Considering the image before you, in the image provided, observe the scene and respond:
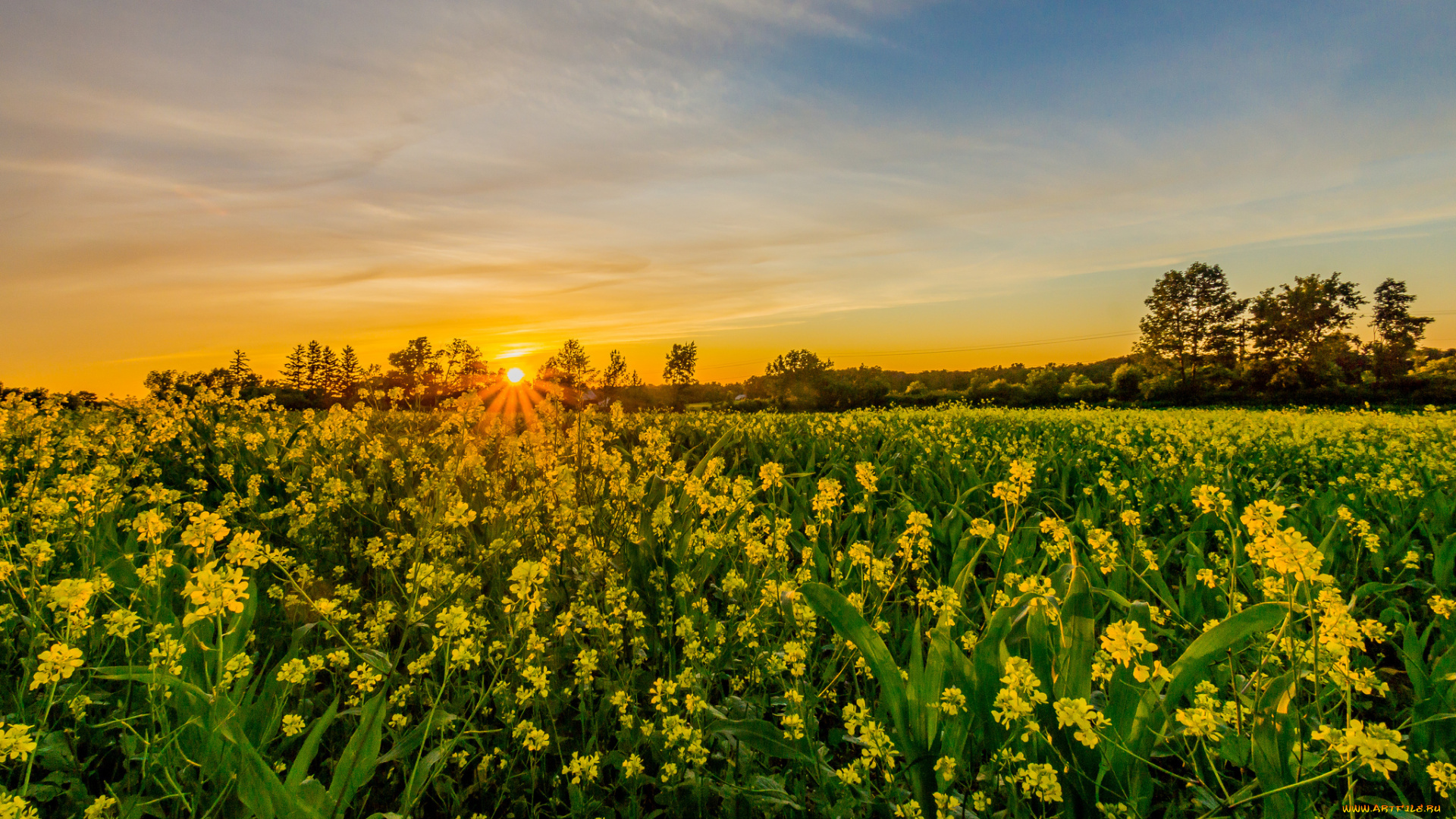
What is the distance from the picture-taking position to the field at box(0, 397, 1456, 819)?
1.84 metres

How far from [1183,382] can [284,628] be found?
183 feet

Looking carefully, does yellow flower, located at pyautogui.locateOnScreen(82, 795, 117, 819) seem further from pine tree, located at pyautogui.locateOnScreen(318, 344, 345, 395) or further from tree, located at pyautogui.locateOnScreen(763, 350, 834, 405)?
pine tree, located at pyautogui.locateOnScreen(318, 344, 345, 395)

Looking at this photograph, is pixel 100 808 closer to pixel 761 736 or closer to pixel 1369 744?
pixel 761 736

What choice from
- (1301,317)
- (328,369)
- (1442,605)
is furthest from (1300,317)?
(328,369)

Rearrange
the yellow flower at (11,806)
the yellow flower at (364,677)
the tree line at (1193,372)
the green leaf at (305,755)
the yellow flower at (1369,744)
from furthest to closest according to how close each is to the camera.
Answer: the tree line at (1193,372)
the yellow flower at (364,677)
the green leaf at (305,755)
the yellow flower at (11,806)
the yellow flower at (1369,744)

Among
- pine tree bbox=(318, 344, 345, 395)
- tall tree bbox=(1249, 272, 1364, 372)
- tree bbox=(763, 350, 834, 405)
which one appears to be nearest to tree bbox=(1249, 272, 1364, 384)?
tall tree bbox=(1249, 272, 1364, 372)

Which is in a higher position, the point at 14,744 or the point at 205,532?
the point at 205,532

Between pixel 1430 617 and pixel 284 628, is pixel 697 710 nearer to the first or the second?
pixel 284 628

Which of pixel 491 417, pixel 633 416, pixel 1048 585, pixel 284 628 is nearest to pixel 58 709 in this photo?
pixel 284 628

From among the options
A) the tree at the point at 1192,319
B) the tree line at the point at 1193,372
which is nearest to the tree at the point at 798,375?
the tree line at the point at 1193,372

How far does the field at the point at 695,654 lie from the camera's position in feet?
6.05

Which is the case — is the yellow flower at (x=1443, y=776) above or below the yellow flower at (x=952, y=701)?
below

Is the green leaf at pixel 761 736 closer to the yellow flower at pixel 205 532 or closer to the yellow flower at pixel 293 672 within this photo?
the yellow flower at pixel 293 672

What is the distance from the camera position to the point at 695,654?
2520 millimetres
